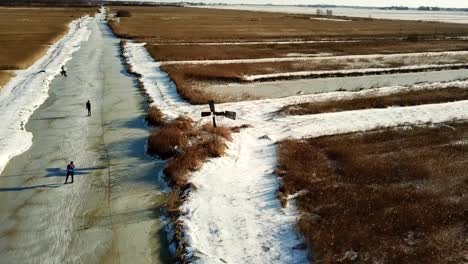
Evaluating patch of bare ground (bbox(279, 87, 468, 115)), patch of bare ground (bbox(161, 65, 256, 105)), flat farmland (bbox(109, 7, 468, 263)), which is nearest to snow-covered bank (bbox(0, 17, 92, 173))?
flat farmland (bbox(109, 7, 468, 263))

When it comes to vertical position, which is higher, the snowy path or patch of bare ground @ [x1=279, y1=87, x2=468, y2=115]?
patch of bare ground @ [x1=279, y1=87, x2=468, y2=115]

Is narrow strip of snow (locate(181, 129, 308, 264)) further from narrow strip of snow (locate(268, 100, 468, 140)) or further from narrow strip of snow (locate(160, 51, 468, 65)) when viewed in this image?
narrow strip of snow (locate(160, 51, 468, 65))

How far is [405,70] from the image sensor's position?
150ft

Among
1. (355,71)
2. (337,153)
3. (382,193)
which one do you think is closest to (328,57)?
(355,71)

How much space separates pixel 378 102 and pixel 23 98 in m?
24.7

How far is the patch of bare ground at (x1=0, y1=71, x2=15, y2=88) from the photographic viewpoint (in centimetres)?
3925

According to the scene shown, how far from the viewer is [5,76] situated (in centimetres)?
4197

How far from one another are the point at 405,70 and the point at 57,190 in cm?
3693

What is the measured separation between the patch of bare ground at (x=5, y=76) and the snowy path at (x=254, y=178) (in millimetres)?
13312

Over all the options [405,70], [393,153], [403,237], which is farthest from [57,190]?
[405,70]

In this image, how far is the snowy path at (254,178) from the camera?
14359 millimetres

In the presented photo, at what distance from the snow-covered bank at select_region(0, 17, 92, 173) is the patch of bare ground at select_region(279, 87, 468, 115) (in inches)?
602

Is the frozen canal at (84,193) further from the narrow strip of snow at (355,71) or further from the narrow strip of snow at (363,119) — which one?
the narrow strip of snow at (355,71)

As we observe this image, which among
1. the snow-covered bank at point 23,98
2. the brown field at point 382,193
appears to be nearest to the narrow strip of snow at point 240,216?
the brown field at point 382,193
